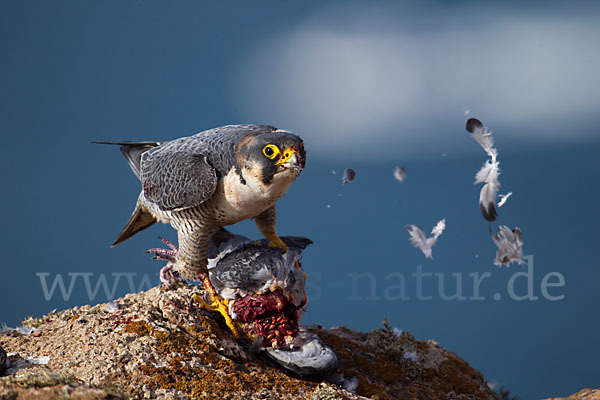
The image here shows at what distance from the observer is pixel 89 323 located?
4.24m

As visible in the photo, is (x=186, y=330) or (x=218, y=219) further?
(x=218, y=219)

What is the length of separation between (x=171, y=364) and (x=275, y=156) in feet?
5.27

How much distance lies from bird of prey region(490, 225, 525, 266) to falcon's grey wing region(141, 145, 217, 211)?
8.73 feet

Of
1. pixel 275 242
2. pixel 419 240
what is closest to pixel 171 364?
pixel 275 242

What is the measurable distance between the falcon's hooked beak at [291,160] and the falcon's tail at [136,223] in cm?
173

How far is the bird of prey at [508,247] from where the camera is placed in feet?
16.5

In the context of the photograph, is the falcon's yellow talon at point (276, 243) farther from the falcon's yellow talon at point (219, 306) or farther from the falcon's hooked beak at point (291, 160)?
the falcon's hooked beak at point (291, 160)

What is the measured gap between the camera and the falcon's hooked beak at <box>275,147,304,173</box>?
395cm

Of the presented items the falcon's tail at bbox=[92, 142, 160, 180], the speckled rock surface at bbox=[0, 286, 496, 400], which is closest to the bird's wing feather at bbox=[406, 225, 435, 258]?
the speckled rock surface at bbox=[0, 286, 496, 400]

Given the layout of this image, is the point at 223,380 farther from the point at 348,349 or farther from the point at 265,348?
the point at 348,349

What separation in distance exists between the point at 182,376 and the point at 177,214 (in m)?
1.44

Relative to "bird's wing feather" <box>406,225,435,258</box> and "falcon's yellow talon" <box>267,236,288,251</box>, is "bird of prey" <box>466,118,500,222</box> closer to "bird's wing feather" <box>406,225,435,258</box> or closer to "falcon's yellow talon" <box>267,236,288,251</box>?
"bird's wing feather" <box>406,225,435,258</box>

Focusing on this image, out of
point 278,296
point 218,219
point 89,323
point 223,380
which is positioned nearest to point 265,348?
point 278,296

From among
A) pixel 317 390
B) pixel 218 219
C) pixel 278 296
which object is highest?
pixel 218 219
